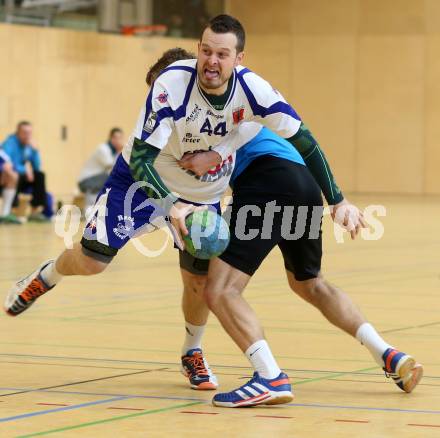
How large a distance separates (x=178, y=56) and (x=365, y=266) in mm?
7359

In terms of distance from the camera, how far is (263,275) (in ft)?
40.5

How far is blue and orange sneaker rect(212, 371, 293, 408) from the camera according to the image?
556 centimetres

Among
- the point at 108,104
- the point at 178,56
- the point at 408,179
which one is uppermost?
the point at 178,56

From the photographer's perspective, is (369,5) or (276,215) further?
(369,5)

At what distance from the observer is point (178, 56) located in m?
6.40

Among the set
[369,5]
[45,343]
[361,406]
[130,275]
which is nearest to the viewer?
[361,406]

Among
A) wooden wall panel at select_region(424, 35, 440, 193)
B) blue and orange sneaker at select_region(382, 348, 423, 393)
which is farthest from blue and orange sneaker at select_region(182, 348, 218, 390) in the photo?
wooden wall panel at select_region(424, 35, 440, 193)

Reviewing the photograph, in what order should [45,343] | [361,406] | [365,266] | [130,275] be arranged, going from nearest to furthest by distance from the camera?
1. [361,406]
2. [45,343]
3. [130,275]
4. [365,266]

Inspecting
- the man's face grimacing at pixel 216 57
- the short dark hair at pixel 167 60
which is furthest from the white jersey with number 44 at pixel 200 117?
the short dark hair at pixel 167 60

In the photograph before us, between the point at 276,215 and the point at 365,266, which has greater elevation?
the point at 276,215

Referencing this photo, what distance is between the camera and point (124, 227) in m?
6.33

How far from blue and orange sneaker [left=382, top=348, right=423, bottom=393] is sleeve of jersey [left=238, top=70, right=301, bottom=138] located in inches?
48.7

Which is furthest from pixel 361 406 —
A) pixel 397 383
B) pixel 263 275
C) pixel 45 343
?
pixel 263 275

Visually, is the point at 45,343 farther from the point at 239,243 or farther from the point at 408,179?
the point at 408,179
